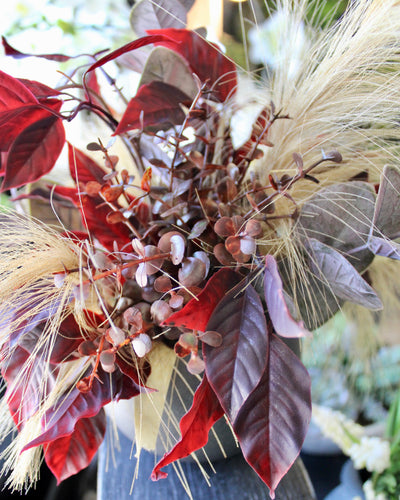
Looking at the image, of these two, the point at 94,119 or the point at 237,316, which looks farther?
the point at 94,119

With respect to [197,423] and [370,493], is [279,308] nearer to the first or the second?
[197,423]

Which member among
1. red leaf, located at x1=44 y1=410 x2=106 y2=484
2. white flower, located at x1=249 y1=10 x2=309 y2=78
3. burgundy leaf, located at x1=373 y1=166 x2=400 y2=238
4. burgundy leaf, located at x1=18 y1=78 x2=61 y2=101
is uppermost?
white flower, located at x1=249 y1=10 x2=309 y2=78

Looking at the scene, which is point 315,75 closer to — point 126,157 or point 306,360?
point 126,157

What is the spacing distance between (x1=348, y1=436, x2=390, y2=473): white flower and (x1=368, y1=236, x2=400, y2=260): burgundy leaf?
41 cm

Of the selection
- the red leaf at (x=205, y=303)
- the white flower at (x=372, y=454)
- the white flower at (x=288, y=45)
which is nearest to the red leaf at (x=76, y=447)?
the red leaf at (x=205, y=303)

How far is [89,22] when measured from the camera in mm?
855

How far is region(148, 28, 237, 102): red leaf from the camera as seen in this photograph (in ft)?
1.02

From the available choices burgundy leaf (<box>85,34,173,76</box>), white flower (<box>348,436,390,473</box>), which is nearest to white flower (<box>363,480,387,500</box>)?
white flower (<box>348,436,390,473</box>)

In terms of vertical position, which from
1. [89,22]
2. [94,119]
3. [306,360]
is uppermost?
[89,22]

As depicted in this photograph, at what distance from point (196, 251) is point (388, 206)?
0.43 feet

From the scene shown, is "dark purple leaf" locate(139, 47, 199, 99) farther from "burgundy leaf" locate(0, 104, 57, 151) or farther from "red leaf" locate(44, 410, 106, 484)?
"red leaf" locate(44, 410, 106, 484)

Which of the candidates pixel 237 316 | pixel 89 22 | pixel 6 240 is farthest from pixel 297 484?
pixel 89 22

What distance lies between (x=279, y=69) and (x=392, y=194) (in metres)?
0.16

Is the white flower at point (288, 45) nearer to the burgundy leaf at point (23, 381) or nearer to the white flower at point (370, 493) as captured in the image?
the burgundy leaf at point (23, 381)
